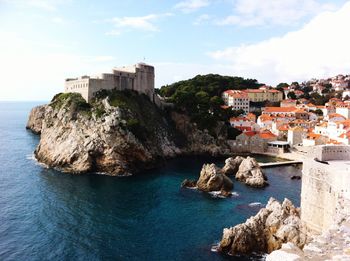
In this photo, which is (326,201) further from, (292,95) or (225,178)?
(292,95)

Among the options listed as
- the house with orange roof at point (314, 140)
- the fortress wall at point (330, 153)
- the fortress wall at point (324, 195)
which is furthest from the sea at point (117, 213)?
the house with orange roof at point (314, 140)

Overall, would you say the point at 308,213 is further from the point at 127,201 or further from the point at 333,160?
the point at 127,201

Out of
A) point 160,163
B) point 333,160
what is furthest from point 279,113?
point 333,160

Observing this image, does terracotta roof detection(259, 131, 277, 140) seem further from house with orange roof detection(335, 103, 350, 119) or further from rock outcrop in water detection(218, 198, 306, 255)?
rock outcrop in water detection(218, 198, 306, 255)

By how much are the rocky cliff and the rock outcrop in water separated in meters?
24.6

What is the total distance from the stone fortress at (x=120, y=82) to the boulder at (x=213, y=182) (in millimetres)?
26089

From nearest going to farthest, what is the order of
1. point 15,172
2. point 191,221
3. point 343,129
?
point 191,221 → point 15,172 → point 343,129

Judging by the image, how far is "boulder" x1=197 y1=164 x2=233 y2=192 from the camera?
127 ft

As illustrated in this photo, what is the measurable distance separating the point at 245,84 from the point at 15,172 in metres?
83.4

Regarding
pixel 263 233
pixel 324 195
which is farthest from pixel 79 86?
pixel 324 195

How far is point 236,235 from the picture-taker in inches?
957

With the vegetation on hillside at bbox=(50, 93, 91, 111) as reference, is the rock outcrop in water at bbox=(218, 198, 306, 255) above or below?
below

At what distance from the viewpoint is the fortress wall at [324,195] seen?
1661cm

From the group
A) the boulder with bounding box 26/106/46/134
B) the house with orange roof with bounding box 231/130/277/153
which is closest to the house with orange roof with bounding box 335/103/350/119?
the house with orange roof with bounding box 231/130/277/153
